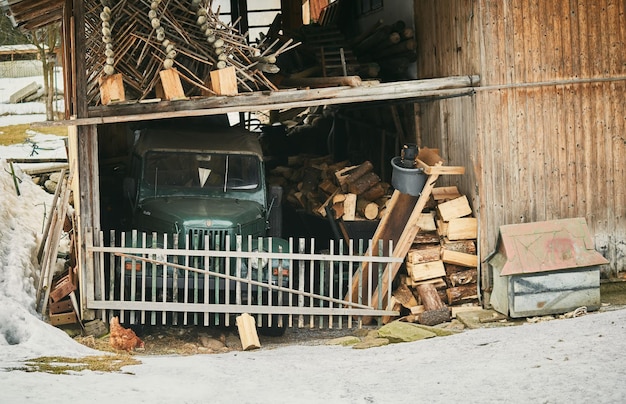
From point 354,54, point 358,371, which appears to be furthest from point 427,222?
point 354,54

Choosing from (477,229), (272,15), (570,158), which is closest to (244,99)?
(477,229)

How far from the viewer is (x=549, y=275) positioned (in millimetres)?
11438

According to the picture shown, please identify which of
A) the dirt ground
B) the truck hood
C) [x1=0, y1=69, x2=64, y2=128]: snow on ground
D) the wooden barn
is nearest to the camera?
the dirt ground

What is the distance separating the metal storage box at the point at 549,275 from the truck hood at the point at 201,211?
3432mm

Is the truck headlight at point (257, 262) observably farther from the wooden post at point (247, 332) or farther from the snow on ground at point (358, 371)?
the snow on ground at point (358, 371)

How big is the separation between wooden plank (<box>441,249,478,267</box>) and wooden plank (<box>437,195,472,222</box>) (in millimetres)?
460

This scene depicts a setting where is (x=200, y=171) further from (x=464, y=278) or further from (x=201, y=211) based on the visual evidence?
(x=464, y=278)

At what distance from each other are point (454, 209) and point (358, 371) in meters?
4.19

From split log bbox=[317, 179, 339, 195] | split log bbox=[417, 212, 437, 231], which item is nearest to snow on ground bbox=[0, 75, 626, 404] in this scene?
split log bbox=[417, 212, 437, 231]

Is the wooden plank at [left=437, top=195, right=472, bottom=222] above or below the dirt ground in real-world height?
above

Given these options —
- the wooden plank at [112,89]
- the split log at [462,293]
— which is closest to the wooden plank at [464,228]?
the split log at [462,293]

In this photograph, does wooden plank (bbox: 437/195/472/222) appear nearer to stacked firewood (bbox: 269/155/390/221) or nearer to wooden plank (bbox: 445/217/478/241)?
wooden plank (bbox: 445/217/478/241)

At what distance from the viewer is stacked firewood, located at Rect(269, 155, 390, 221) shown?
14.0 meters

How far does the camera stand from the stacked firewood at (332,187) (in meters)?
14.0
